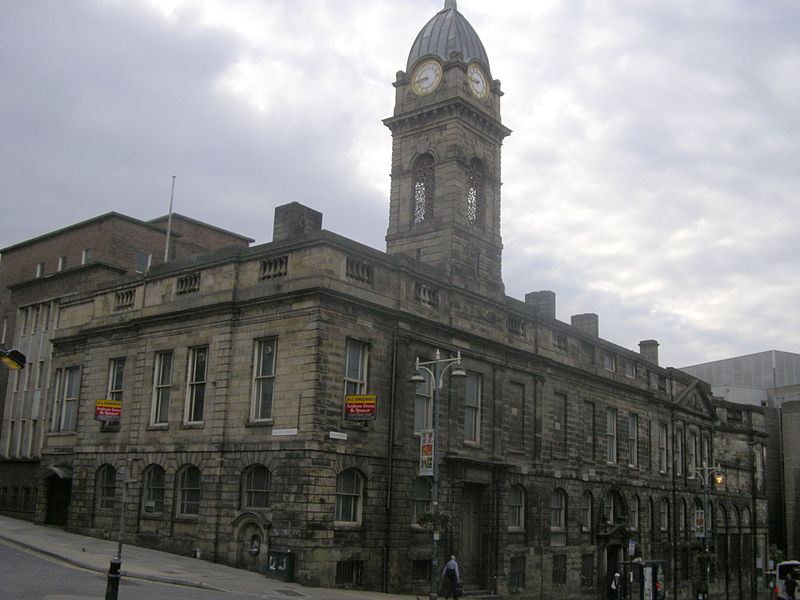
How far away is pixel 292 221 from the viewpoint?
103 ft

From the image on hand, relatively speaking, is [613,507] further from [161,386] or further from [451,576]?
[161,386]

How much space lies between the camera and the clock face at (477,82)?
40906 mm

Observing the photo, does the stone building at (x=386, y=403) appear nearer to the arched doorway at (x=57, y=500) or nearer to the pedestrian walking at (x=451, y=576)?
the arched doorway at (x=57, y=500)

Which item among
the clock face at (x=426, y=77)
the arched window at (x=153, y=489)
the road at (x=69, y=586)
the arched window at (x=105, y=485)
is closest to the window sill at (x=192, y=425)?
the arched window at (x=153, y=489)

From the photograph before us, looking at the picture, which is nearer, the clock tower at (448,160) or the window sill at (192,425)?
the window sill at (192,425)

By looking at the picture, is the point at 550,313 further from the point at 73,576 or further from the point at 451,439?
the point at 73,576

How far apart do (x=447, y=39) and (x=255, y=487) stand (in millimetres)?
25013

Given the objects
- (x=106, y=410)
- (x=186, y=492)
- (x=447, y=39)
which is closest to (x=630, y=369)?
(x=447, y=39)

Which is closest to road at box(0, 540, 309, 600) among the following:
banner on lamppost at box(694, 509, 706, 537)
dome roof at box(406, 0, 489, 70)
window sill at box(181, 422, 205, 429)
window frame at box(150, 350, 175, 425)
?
window sill at box(181, 422, 205, 429)

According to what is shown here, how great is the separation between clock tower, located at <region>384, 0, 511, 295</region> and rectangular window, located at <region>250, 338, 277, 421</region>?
11.6 metres

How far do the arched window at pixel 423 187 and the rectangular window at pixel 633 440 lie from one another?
17.1 metres

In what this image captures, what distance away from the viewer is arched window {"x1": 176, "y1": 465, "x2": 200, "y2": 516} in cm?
2970

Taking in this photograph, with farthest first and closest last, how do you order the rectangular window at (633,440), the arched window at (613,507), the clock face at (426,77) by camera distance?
the rectangular window at (633,440)
the arched window at (613,507)
the clock face at (426,77)

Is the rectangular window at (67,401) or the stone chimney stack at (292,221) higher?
the stone chimney stack at (292,221)
